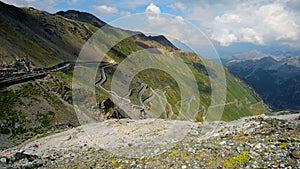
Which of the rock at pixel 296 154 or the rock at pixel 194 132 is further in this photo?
the rock at pixel 194 132

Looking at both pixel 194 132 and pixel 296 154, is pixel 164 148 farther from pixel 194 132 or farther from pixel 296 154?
pixel 194 132

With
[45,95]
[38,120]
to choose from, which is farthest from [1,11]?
[38,120]

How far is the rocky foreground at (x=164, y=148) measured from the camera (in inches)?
555

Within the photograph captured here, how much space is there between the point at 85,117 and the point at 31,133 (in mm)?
11002

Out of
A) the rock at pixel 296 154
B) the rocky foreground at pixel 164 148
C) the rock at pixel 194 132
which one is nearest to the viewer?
the rock at pixel 296 154

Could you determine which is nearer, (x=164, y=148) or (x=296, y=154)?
(x=296, y=154)

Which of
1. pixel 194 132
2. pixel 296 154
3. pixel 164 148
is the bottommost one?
pixel 194 132

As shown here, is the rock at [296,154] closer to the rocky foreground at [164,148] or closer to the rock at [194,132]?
the rocky foreground at [164,148]

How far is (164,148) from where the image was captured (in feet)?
62.0

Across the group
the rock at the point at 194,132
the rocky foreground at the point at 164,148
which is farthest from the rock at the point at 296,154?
the rock at the point at 194,132

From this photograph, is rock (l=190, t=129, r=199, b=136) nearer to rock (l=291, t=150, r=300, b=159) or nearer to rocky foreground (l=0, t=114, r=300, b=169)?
rocky foreground (l=0, t=114, r=300, b=169)

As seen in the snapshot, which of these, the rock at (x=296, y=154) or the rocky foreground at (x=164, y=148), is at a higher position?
the rock at (x=296, y=154)

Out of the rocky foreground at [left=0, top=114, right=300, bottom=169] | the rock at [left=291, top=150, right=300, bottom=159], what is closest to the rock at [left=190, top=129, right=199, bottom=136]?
the rocky foreground at [left=0, top=114, right=300, bottom=169]

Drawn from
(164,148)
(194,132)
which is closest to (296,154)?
(164,148)
